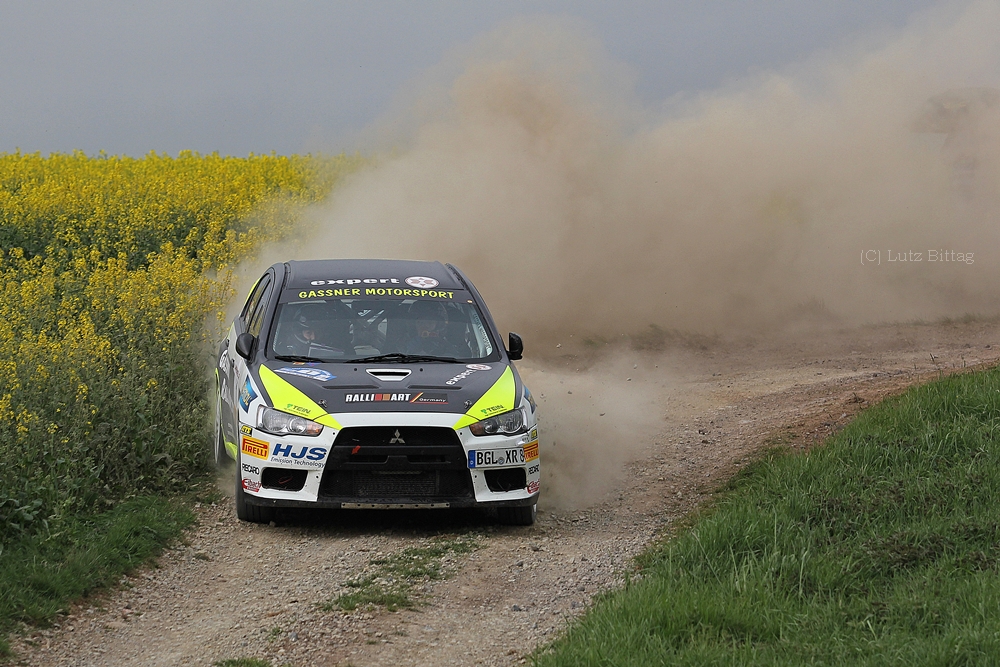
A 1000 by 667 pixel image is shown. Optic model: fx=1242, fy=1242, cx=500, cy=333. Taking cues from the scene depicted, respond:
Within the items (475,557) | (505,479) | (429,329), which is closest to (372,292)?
(429,329)

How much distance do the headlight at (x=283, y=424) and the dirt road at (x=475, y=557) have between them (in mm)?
708

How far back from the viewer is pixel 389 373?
8328 millimetres

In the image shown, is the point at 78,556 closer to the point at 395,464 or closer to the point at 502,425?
the point at 395,464

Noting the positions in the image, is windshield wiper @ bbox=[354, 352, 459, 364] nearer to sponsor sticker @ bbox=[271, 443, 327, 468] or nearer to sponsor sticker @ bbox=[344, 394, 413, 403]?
sponsor sticker @ bbox=[344, 394, 413, 403]

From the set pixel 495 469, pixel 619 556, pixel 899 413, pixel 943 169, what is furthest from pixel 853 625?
pixel 943 169

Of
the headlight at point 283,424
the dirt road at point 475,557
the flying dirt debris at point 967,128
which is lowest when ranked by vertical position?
the dirt road at point 475,557

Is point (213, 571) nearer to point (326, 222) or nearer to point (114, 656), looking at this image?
point (114, 656)

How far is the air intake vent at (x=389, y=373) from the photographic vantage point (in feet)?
27.0

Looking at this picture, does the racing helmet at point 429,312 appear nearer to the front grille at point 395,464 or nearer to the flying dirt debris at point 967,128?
the front grille at point 395,464

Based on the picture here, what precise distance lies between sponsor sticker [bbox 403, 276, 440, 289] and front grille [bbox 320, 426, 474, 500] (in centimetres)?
196

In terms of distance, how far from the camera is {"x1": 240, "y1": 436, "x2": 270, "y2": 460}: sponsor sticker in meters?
7.87

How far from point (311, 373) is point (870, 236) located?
1543cm

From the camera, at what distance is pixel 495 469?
7.96 metres

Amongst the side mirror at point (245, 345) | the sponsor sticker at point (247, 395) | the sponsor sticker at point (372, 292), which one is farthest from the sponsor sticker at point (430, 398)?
the sponsor sticker at point (372, 292)
